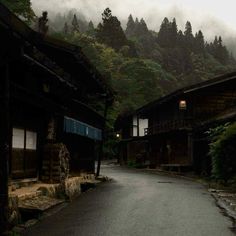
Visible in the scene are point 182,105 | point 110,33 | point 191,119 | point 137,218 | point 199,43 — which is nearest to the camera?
point 137,218

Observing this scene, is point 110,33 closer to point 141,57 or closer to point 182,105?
point 141,57

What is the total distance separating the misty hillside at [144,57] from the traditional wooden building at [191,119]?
21.4 metres

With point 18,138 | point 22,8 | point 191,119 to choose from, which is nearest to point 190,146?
point 191,119

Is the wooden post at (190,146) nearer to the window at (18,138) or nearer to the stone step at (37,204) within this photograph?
the window at (18,138)

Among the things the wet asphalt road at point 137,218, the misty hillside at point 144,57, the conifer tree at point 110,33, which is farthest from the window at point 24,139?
the conifer tree at point 110,33

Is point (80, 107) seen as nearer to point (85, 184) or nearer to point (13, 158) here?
point (85, 184)

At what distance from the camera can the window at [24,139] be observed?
48.2 feet

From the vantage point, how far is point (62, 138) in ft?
69.1

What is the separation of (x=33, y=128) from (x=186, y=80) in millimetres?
113120

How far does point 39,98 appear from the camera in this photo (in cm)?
1537

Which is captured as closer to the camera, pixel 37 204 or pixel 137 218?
pixel 137 218

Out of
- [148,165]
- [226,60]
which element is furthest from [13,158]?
[226,60]

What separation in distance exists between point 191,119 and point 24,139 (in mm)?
24323

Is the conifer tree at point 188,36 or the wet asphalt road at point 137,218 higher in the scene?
the conifer tree at point 188,36
